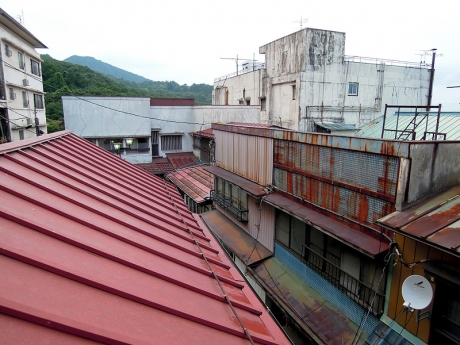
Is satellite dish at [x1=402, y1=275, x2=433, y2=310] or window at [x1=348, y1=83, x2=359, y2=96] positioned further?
window at [x1=348, y1=83, x2=359, y2=96]

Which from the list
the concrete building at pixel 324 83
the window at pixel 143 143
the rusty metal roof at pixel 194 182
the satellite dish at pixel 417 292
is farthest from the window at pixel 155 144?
the satellite dish at pixel 417 292

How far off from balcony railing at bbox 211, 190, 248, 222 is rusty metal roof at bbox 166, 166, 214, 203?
1.15 m

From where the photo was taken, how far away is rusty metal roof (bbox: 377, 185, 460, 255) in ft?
16.5

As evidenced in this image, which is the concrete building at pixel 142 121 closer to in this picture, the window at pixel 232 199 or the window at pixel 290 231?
the window at pixel 232 199

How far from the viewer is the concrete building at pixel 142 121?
2541 centimetres

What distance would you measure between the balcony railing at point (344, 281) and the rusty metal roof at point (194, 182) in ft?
30.3

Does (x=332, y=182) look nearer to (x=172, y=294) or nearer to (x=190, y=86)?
(x=172, y=294)

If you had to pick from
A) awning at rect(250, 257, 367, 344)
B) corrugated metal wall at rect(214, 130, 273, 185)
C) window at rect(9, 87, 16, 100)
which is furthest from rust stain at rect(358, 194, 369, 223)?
window at rect(9, 87, 16, 100)

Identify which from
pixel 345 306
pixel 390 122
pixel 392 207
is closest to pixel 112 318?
pixel 392 207

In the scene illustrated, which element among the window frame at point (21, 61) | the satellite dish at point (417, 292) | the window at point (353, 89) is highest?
the window frame at point (21, 61)

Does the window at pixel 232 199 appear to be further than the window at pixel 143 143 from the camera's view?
No

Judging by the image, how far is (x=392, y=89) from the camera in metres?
29.7

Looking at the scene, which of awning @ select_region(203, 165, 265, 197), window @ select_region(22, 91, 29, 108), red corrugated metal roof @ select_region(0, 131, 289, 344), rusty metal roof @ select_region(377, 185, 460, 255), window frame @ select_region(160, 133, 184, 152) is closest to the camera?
red corrugated metal roof @ select_region(0, 131, 289, 344)

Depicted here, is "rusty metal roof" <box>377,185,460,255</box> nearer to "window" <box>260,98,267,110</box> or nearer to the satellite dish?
the satellite dish
